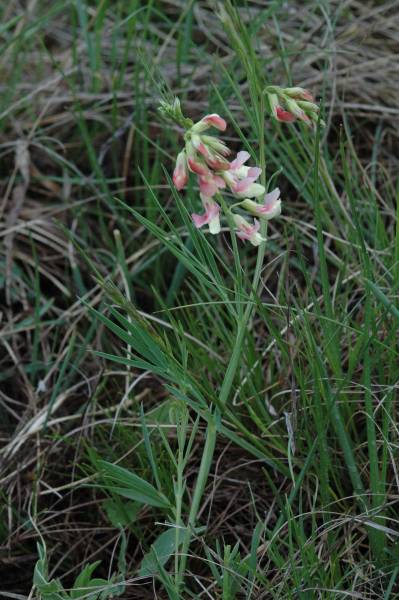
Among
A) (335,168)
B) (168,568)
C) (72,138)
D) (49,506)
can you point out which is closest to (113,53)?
(72,138)

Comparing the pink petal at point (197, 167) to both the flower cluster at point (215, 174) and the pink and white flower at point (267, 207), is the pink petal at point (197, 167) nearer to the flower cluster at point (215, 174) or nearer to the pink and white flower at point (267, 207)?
the flower cluster at point (215, 174)

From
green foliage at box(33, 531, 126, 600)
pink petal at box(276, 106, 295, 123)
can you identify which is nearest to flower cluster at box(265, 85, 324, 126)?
pink petal at box(276, 106, 295, 123)

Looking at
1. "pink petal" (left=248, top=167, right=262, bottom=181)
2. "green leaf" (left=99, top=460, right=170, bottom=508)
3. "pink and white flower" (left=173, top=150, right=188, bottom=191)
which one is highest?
"pink and white flower" (left=173, top=150, right=188, bottom=191)

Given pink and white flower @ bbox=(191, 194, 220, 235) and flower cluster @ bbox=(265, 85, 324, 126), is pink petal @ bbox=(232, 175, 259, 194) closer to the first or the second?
pink and white flower @ bbox=(191, 194, 220, 235)

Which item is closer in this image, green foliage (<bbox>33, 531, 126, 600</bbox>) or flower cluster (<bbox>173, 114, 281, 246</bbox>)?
flower cluster (<bbox>173, 114, 281, 246</bbox>)

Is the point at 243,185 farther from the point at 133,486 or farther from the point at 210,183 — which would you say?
the point at 133,486
